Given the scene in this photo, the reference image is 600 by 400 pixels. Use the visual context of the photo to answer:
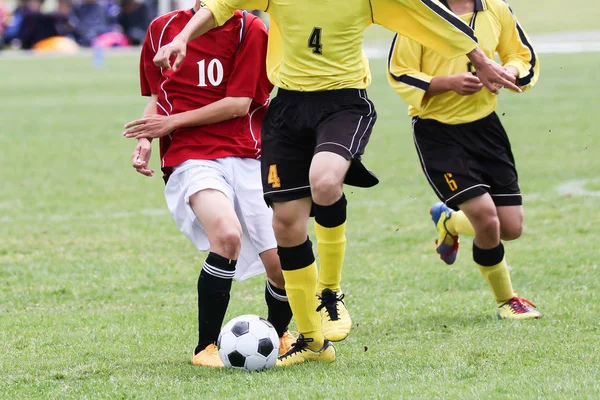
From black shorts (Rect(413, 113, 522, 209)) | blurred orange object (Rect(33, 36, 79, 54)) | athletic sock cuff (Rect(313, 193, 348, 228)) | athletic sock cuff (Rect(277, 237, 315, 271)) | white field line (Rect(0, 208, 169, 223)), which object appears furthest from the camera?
blurred orange object (Rect(33, 36, 79, 54))

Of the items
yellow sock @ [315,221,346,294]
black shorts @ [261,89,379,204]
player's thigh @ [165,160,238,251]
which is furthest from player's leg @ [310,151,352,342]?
player's thigh @ [165,160,238,251]

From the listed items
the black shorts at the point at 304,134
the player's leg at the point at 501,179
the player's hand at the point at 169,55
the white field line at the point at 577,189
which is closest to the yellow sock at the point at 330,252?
the black shorts at the point at 304,134

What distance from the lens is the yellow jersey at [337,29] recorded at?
4.77 metres

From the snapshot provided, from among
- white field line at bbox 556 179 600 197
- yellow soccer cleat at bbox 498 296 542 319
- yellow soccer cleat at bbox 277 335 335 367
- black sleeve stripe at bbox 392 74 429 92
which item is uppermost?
black sleeve stripe at bbox 392 74 429 92

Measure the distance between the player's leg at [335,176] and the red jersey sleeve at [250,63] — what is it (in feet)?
1.77

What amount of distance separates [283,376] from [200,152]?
125 cm

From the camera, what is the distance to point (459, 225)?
22.0 feet

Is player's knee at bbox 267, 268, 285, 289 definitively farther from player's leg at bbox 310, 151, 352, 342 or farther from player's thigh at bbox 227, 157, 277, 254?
player's leg at bbox 310, 151, 352, 342

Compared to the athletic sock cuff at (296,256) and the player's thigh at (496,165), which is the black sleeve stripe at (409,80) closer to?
the player's thigh at (496,165)

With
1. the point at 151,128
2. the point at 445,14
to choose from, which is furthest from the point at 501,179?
the point at 151,128

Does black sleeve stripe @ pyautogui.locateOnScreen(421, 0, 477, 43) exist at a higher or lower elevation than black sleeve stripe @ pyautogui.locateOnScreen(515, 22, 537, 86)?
higher

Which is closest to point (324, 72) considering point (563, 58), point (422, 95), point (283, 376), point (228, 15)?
point (228, 15)

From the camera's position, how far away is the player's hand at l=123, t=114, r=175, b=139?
511 cm

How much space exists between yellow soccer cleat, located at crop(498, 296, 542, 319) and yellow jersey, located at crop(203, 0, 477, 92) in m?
1.61
